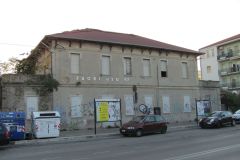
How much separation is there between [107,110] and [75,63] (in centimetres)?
665

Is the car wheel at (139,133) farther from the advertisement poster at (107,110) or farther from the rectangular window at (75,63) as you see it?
the rectangular window at (75,63)

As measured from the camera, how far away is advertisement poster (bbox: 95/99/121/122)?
26953 millimetres

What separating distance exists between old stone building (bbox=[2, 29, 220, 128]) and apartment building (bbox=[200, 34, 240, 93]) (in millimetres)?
26859

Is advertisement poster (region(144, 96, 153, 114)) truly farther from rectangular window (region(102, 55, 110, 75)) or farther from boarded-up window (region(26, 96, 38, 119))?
boarded-up window (region(26, 96, 38, 119))

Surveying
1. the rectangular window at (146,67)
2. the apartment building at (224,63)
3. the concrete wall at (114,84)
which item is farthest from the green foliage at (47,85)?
the apartment building at (224,63)

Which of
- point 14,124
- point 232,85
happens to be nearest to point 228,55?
point 232,85

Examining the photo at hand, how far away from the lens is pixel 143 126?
2434 cm

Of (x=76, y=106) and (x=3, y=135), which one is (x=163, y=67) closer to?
(x=76, y=106)

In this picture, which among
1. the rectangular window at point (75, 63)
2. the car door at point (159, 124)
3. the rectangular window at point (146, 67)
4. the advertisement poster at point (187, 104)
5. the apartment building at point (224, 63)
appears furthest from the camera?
the apartment building at point (224, 63)

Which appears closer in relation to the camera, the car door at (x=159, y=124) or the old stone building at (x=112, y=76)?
the car door at (x=159, y=124)

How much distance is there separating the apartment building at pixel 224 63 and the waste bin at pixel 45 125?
153 ft

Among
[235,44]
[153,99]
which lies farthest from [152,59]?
[235,44]

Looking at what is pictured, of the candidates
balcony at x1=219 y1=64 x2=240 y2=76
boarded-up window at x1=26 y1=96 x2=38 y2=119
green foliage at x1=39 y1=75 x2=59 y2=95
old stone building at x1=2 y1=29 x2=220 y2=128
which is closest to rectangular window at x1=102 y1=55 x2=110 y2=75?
old stone building at x1=2 y1=29 x2=220 y2=128

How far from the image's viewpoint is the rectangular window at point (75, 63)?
31683 mm
